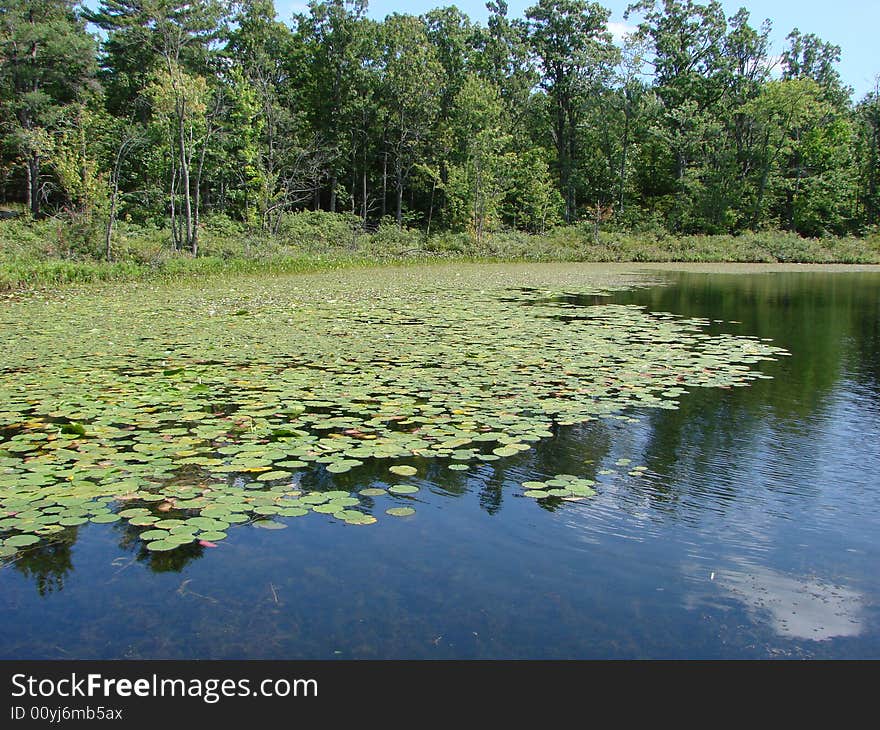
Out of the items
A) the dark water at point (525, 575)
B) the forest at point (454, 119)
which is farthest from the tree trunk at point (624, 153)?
the dark water at point (525, 575)

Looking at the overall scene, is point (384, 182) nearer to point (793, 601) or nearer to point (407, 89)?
point (407, 89)

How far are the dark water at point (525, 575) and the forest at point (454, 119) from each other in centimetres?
2477

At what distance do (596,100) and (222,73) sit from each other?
64.9ft

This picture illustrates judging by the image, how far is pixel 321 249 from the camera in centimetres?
2505

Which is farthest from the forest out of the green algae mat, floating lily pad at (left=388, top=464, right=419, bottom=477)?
floating lily pad at (left=388, top=464, right=419, bottom=477)

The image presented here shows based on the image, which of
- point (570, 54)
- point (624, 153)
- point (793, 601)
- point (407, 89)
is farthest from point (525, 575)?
point (570, 54)

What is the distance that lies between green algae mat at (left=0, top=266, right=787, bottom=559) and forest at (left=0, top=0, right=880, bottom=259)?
1905cm

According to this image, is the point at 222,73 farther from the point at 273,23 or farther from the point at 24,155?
the point at 24,155

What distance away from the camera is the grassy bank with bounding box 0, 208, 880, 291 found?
1648 cm

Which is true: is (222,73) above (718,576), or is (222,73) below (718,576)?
above

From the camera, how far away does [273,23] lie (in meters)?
38.3

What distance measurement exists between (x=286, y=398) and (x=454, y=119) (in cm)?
3451

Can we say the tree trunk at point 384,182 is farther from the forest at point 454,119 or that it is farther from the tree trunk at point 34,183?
the tree trunk at point 34,183
